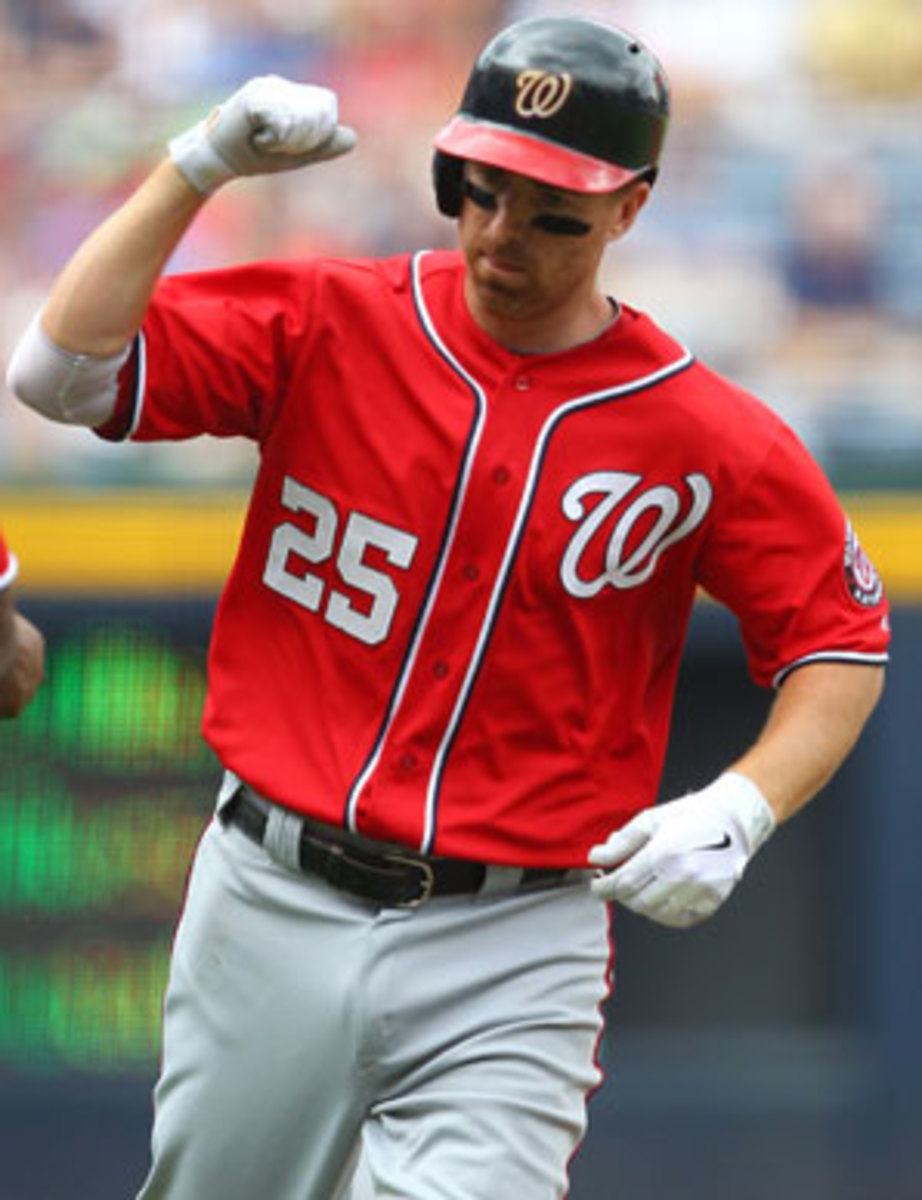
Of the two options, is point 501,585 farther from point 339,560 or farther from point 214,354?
point 214,354

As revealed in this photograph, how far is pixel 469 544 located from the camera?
12.6 feet

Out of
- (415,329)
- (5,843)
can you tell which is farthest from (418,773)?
(5,843)

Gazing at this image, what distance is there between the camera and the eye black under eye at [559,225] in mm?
3742

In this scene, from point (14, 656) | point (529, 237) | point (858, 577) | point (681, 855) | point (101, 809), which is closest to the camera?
point (14, 656)

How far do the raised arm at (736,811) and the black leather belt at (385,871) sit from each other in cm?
18

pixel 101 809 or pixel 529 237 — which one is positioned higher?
pixel 529 237

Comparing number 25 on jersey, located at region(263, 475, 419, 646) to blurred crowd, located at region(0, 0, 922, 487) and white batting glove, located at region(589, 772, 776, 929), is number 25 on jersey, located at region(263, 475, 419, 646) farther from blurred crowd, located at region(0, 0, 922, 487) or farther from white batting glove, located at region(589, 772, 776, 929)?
blurred crowd, located at region(0, 0, 922, 487)

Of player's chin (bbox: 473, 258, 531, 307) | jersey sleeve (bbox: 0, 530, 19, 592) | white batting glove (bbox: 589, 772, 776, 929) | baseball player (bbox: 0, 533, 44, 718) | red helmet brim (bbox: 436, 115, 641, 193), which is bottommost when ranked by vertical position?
white batting glove (bbox: 589, 772, 776, 929)

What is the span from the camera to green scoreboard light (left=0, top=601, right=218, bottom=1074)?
6914 mm

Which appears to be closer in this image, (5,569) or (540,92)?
(5,569)

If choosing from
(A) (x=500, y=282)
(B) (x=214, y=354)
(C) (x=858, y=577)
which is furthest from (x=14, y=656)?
(C) (x=858, y=577)

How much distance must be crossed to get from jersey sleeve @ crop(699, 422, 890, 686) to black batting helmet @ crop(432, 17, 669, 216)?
46 cm

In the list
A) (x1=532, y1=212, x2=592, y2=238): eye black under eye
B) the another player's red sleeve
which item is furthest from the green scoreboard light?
the another player's red sleeve

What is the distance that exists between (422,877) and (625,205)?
3.13 feet
